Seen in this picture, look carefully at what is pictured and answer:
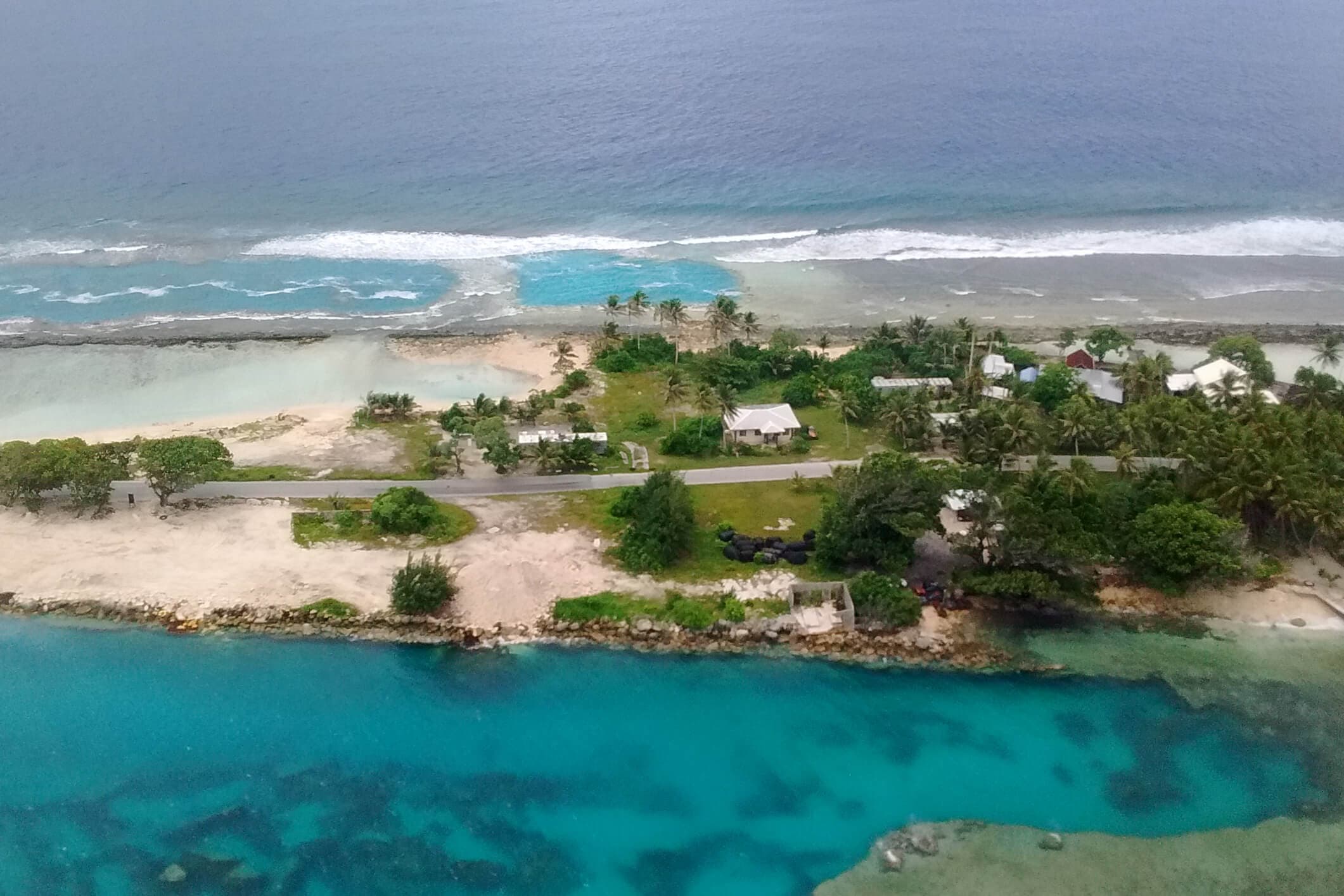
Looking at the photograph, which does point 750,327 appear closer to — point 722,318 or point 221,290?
point 722,318

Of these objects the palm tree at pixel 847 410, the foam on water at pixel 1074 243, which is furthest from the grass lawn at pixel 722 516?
the foam on water at pixel 1074 243

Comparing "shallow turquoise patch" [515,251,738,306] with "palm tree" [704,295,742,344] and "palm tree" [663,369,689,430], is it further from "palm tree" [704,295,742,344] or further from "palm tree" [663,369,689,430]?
"palm tree" [663,369,689,430]

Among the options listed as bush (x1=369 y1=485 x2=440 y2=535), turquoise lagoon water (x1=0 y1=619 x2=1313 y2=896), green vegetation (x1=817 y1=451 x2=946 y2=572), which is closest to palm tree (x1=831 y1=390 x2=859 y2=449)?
green vegetation (x1=817 y1=451 x2=946 y2=572)

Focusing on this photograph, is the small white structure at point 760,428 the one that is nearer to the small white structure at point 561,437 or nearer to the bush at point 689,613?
the small white structure at point 561,437

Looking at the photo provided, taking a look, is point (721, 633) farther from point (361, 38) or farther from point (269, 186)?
point (361, 38)

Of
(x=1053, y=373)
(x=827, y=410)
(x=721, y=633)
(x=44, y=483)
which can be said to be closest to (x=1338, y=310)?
(x=1053, y=373)
